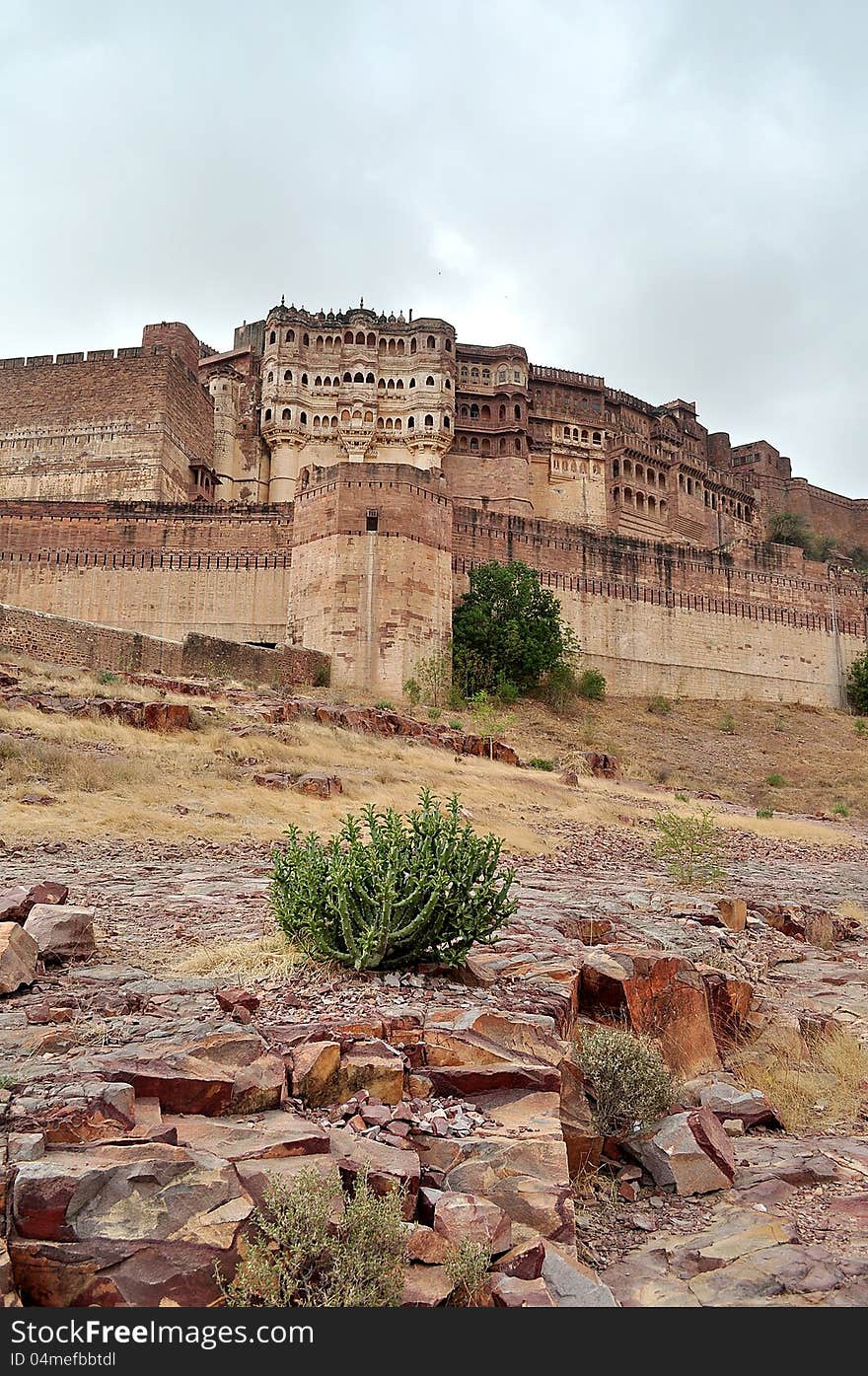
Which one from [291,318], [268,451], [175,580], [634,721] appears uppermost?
[291,318]

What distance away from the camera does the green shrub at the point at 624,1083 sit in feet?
13.8

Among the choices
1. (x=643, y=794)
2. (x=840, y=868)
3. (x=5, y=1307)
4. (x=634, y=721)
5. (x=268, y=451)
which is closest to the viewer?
(x=5, y=1307)

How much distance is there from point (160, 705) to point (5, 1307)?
12.6 m

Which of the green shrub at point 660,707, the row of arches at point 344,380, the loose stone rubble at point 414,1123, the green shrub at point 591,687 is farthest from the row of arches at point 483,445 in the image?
the loose stone rubble at point 414,1123

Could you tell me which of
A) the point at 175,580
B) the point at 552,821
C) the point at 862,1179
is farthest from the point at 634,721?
the point at 862,1179

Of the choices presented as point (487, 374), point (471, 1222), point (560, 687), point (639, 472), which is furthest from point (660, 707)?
point (471, 1222)

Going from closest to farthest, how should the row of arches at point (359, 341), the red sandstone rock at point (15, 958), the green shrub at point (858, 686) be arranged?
the red sandstone rock at point (15, 958)
the green shrub at point (858, 686)
the row of arches at point (359, 341)

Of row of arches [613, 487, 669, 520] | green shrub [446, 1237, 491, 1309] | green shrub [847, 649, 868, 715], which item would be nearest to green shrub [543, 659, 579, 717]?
green shrub [847, 649, 868, 715]

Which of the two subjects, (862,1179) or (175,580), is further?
(175,580)

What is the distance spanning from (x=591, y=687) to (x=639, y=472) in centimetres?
2105

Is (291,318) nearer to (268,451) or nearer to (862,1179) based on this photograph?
(268,451)

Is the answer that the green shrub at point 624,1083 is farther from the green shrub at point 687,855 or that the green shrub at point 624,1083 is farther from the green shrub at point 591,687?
the green shrub at point 591,687

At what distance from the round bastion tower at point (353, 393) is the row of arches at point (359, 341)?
0.13 feet

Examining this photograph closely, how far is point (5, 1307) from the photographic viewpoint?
233cm
